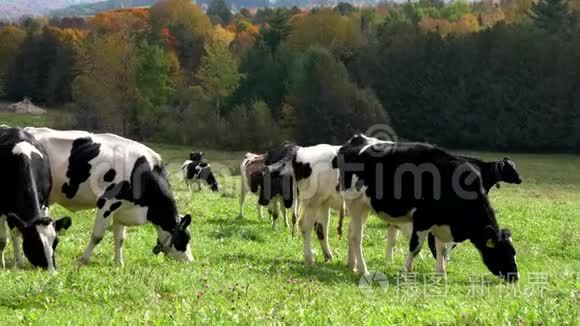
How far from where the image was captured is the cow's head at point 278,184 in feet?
72.6

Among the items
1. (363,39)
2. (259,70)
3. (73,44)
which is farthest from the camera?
(73,44)

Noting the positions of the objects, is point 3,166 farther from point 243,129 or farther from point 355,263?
point 243,129

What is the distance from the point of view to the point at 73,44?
107125 mm

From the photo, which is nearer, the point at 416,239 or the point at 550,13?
the point at 416,239

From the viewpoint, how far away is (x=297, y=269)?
1445 cm

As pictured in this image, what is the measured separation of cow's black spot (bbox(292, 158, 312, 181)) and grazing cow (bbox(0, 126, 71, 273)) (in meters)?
4.87

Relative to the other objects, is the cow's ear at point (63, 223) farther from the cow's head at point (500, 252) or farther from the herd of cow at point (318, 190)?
the cow's head at point (500, 252)

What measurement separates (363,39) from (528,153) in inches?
1080

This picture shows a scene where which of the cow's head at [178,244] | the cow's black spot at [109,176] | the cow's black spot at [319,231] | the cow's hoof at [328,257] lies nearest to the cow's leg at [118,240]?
the cow's head at [178,244]

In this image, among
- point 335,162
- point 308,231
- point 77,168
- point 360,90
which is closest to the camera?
point 77,168

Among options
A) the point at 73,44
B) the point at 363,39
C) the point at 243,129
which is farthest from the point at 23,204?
the point at 73,44

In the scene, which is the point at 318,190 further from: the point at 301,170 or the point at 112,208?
the point at 112,208

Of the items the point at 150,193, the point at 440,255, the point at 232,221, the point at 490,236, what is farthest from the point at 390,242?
the point at 232,221

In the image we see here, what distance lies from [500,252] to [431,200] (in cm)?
160
